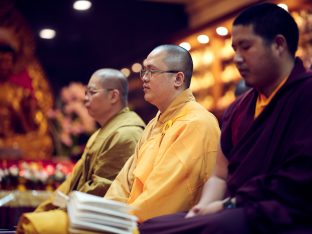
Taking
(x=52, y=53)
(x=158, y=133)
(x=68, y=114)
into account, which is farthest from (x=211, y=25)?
(x=158, y=133)

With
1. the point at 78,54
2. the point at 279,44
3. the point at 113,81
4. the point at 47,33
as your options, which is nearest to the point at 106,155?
the point at 113,81

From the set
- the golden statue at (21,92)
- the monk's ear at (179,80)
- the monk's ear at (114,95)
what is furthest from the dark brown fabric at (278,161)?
the golden statue at (21,92)

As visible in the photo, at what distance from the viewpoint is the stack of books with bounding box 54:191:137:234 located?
2.58 metres

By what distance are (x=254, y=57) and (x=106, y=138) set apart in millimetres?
1936

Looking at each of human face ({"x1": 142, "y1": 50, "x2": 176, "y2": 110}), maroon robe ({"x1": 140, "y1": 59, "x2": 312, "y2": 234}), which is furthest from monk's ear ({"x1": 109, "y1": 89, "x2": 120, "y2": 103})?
maroon robe ({"x1": 140, "y1": 59, "x2": 312, "y2": 234})

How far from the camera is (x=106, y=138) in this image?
4469mm

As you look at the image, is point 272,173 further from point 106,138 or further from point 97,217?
point 106,138

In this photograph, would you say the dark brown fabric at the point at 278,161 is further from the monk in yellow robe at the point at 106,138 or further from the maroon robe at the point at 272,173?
the monk in yellow robe at the point at 106,138

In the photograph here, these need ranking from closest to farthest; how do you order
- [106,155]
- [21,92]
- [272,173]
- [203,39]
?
[272,173]
[106,155]
[203,39]
[21,92]

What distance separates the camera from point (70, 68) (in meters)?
11.1

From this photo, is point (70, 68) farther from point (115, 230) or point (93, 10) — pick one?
point (115, 230)

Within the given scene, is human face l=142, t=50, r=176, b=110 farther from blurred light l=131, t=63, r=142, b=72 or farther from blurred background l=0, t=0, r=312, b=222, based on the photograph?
blurred light l=131, t=63, r=142, b=72

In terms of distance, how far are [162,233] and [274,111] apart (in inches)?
26.0

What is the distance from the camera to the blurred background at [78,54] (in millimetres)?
9156
